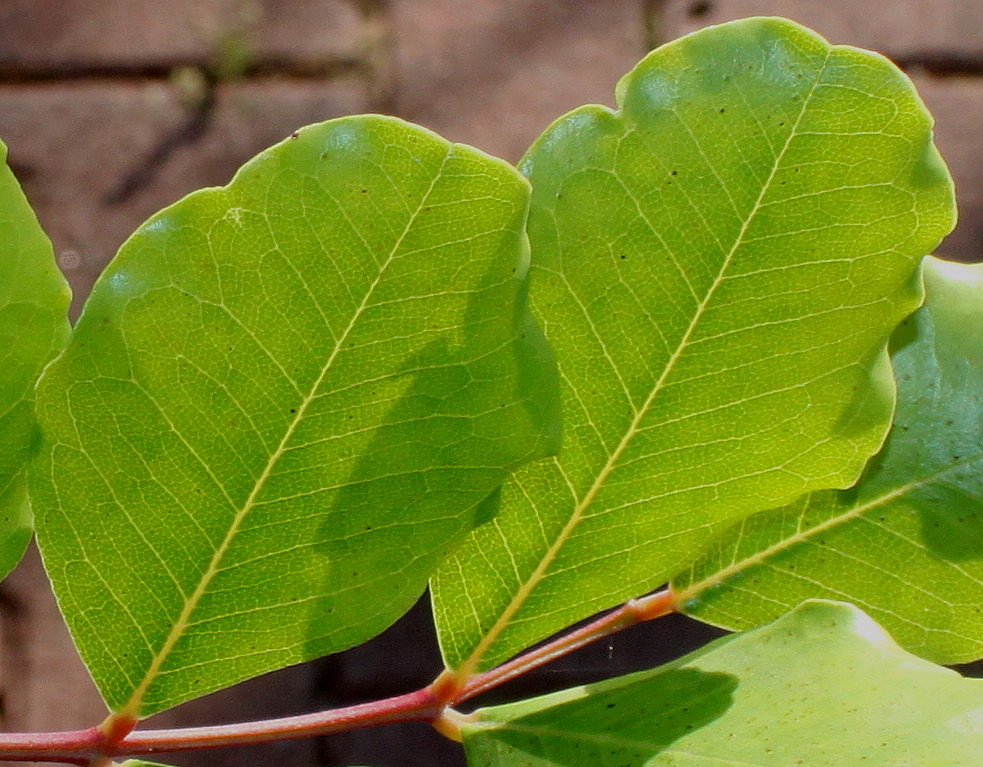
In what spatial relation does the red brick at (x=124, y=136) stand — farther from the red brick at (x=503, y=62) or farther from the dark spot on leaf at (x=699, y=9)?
the dark spot on leaf at (x=699, y=9)

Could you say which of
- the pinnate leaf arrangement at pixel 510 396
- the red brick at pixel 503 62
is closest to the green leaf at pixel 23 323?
the pinnate leaf arrangement at pixel 510 396

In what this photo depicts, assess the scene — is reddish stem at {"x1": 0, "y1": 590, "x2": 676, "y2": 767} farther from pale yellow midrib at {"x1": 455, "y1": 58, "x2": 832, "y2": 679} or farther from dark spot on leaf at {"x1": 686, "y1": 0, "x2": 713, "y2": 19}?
dark spot on leaf at {"x1": 686, "y1": 0, "x2": 713, "y2": 19}

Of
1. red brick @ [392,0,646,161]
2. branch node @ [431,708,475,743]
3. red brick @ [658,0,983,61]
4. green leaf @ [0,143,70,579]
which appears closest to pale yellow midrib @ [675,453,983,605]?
branch node @ [431,708,475,743]

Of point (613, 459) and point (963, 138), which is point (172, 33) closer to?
point (963, 138)

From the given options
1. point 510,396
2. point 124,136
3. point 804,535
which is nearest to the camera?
point 510,396

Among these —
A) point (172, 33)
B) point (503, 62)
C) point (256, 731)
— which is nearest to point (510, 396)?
point (256, 731)

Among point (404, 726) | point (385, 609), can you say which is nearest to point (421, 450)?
point (385, 609)

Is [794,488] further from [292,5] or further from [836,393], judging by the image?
[292,5]
